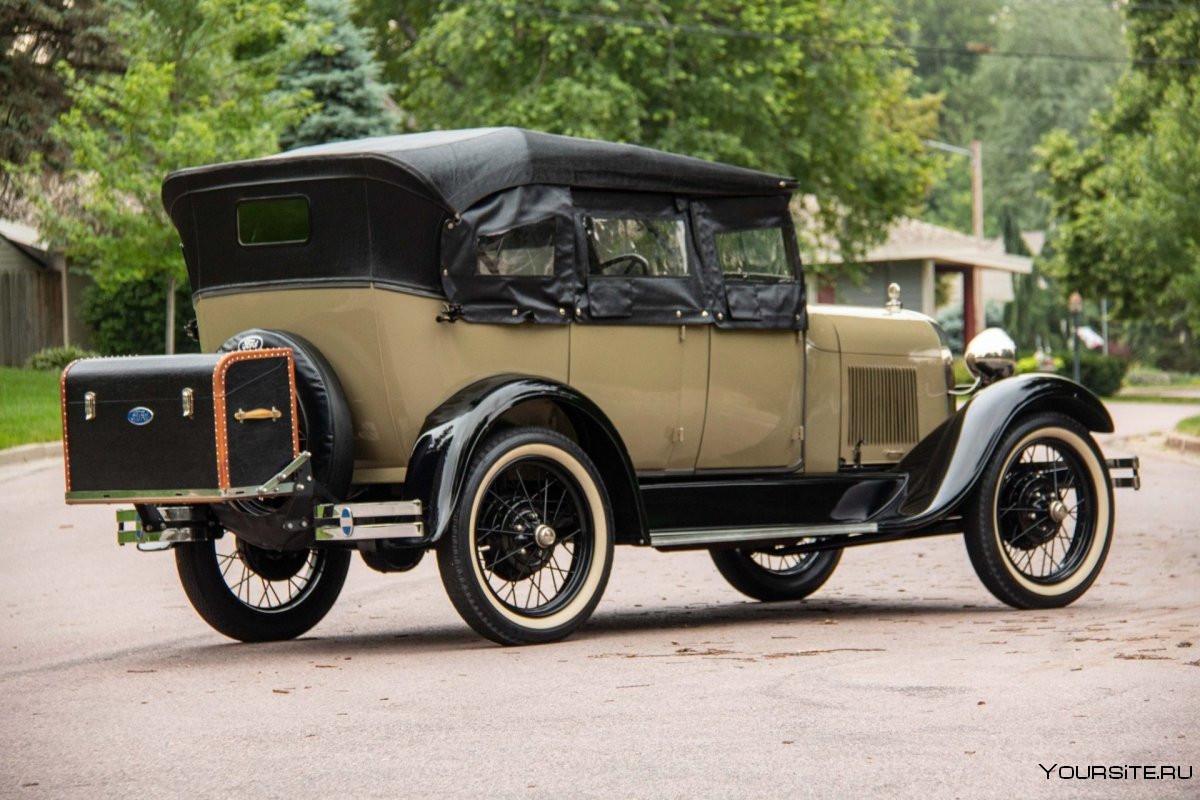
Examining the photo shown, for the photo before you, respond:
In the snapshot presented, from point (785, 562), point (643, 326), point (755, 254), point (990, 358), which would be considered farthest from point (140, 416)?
point (990, 358)

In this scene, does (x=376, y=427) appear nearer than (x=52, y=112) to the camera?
Yes

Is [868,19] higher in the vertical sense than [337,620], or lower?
higher

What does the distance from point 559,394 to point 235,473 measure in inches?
55.7

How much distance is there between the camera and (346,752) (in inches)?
219

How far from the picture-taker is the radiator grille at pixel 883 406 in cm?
989

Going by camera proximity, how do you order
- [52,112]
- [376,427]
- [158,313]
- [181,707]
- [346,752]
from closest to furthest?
1. [346,752]
2. [181,707]
3. [376,427]
4. [52,112]
5. [158,313]

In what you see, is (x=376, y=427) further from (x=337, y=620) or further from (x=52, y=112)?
(x=52, y=112)

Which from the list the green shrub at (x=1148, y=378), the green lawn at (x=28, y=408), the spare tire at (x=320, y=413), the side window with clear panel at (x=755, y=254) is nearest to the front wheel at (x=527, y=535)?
the spare tire at (x=320, y=413)

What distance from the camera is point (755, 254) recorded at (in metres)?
9.29

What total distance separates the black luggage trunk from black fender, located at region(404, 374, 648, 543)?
542 millimetres

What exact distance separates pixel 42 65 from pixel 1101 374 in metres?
29.2

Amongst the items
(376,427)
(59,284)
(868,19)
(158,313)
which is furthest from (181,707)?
(868,19)

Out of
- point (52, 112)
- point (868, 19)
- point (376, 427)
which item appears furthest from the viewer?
point (868, 19)

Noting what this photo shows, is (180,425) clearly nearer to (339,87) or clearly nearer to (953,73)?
(339,87)
